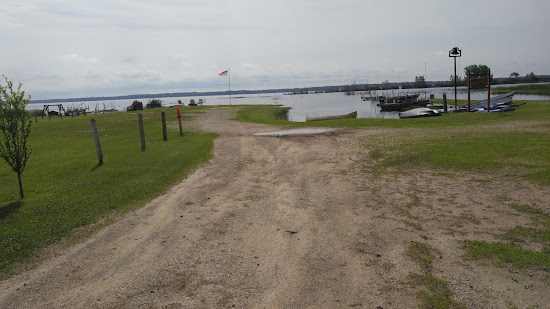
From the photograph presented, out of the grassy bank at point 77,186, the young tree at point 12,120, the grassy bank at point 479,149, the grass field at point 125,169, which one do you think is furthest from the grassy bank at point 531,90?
the young tree at point 12,120

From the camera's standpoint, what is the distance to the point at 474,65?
5044 inches

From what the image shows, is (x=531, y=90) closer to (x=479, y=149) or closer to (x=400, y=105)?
(x=400, y=105)

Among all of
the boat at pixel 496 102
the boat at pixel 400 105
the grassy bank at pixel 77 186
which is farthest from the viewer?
the boat at pixel 400 105

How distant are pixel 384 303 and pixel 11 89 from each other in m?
10.5

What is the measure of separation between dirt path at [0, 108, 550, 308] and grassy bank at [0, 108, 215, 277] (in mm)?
808

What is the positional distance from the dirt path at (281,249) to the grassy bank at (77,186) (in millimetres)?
808

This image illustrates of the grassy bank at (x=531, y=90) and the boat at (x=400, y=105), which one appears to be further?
the grassy bank at (x=531, y=90)

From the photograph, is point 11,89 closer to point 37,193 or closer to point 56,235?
point 37,193

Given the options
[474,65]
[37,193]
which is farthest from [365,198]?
[474,65]

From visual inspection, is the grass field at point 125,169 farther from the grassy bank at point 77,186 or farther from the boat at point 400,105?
the boat at point 400,105

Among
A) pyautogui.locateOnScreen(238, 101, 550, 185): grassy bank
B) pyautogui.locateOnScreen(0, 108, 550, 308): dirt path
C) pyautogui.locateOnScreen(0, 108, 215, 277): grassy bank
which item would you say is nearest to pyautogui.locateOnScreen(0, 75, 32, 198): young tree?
pyautogui.locateOnScreen(0, 108, 215, 277): grassy bank

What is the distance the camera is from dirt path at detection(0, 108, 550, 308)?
492 cm

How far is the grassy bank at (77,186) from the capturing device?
24.7 feet

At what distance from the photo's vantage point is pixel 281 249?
632 centimetres
